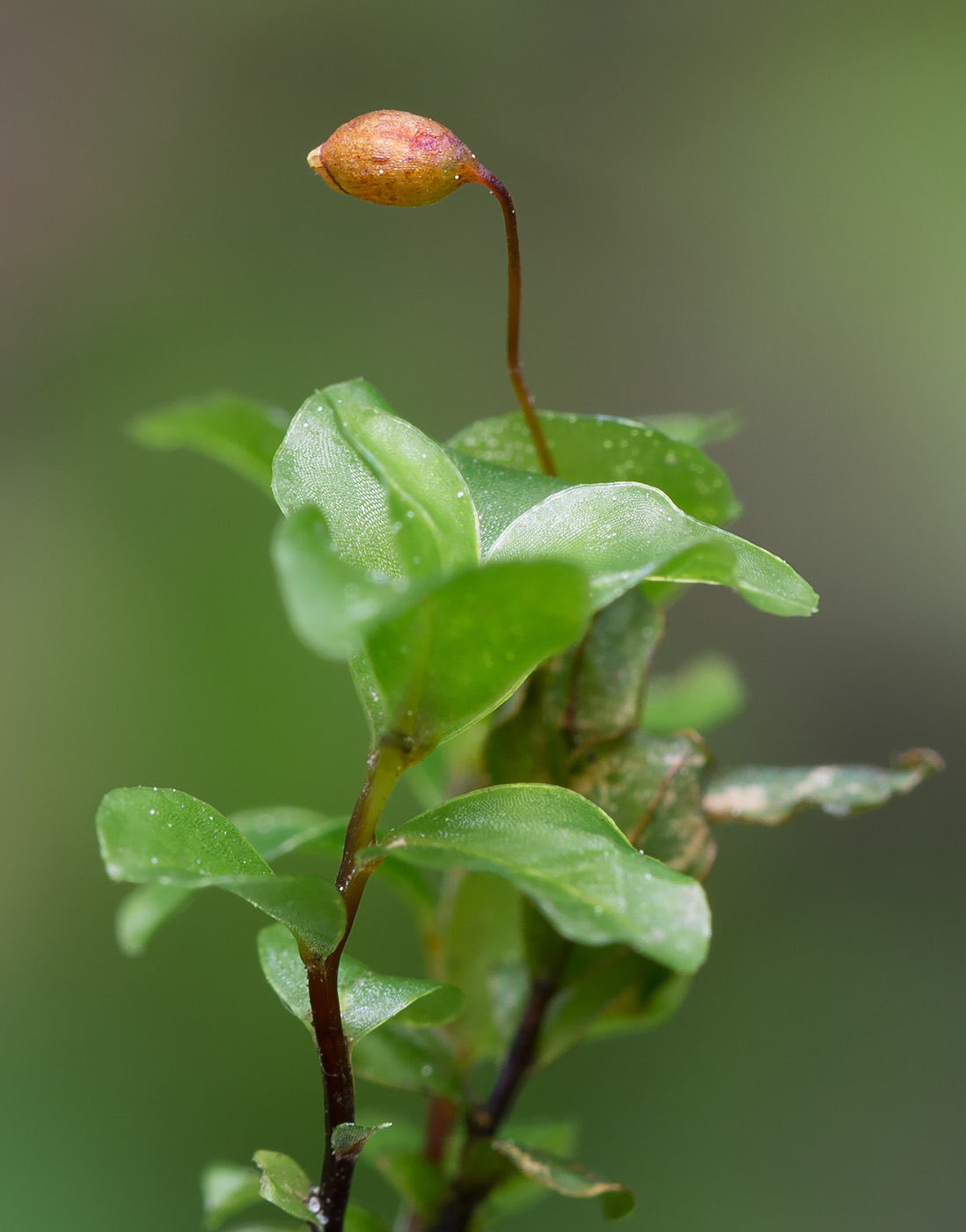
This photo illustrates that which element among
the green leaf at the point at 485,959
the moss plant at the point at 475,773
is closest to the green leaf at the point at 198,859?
the moss plant at the point at 475,773

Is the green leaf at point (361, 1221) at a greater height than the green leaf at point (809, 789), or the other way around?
the green leaf at point (809, 789)

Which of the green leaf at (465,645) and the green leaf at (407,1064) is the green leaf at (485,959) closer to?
the green leaf at (407,1064)

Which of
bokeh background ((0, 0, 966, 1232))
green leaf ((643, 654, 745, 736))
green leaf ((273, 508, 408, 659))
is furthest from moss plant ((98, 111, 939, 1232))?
bokeh background ((0, 0, 966, 1232))

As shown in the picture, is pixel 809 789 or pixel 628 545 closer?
pixel 628 545

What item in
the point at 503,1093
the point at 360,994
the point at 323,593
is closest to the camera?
the point at 323,593

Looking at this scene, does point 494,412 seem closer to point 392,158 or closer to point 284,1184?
point 392,158

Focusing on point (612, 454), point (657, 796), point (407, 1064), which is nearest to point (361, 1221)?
point (407, 1064)

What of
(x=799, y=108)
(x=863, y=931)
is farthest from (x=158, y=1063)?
(x=799, y=108)
